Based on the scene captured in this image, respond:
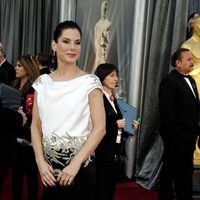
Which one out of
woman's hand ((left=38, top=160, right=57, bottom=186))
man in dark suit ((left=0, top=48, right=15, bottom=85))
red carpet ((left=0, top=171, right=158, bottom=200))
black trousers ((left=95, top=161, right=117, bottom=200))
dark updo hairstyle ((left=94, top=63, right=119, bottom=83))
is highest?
dark updo hairstyle ((left=94, top=63, right=119, bottom=83))

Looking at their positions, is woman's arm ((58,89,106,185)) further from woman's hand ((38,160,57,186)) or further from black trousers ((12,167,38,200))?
black trousers ((12,167,38,200))

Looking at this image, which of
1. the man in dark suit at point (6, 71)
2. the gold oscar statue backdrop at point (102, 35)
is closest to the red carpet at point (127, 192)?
the man in dark suit at point (6, 71)

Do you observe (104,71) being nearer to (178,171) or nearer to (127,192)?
(178,171)

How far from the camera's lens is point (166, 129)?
334 cm

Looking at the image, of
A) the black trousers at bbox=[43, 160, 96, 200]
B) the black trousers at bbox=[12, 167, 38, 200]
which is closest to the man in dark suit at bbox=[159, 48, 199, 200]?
the black trousers at bbox=[12, 167, 38, 200]

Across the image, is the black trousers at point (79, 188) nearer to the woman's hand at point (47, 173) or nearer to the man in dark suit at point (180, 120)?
the woman's hand at point (47, 173)

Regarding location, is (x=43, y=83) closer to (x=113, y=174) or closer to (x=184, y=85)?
(x=113, y=174)

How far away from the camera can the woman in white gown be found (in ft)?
5.63

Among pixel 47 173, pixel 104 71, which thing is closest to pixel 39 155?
pixel 47 173

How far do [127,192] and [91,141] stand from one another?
2.68 meters

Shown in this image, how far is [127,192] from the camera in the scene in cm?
426

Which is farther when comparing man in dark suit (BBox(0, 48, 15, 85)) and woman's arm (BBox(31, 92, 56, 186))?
man in dark suit (BBox(0, 48, 15, 85))

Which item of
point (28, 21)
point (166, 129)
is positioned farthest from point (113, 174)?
point (28, 21)

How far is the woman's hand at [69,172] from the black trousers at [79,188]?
7 centimetres
